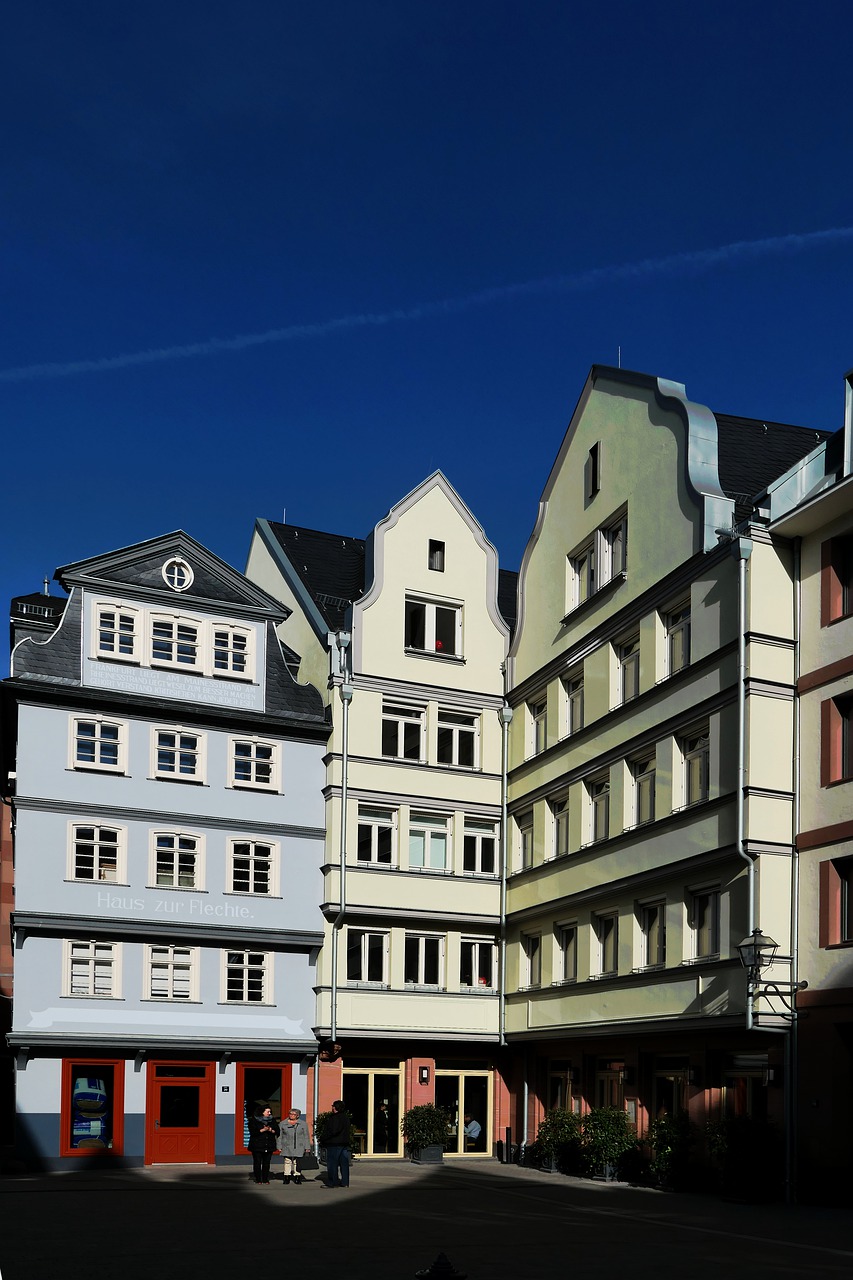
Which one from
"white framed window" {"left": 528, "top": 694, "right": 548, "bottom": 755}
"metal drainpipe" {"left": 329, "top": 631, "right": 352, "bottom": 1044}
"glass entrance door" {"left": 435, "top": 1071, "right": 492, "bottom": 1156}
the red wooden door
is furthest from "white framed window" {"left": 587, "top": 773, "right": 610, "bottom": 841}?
the red wooden door

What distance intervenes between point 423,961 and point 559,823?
5111 millimetres

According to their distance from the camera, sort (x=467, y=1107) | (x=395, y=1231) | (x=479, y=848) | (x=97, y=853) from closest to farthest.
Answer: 1. (x=395, y=1231)
2. (x=97, y=853)
3. (x=467, y=1107)
4. (x=479, y=848)

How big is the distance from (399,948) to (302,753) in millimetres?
5616

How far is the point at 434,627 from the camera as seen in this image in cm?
4081

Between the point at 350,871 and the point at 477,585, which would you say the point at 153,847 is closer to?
the point at 350,871

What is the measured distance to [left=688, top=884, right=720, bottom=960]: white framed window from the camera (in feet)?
94.8

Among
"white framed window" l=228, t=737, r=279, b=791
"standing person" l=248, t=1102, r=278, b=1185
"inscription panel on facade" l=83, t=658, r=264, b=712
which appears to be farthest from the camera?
"white framed window" l=228, t=737, r=279, b=791

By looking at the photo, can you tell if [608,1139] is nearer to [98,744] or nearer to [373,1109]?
[373,1109]

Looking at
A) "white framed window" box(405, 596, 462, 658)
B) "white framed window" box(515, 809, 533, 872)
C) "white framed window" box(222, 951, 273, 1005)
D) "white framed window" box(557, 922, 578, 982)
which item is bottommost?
"white framed window" box(222, 951, 273, 1005)

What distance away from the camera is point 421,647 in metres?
40.6

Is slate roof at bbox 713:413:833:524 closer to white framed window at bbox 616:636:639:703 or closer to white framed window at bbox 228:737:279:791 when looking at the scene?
white framed window at bbox 616:636:639:703

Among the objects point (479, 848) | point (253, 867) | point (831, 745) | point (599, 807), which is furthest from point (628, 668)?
point (253, 867)

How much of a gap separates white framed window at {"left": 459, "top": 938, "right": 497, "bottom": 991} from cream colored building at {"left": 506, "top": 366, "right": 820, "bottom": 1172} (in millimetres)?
664

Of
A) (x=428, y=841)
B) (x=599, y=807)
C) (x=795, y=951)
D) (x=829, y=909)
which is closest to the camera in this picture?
(x=829, y=909)
